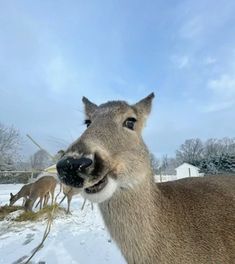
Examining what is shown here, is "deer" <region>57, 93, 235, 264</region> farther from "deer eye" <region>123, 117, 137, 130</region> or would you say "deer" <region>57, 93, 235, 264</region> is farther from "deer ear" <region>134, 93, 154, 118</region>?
"deer ear" <region>134, 93, 154, 118</region>

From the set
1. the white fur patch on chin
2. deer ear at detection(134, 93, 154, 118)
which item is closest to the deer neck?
the white fur patch on chin

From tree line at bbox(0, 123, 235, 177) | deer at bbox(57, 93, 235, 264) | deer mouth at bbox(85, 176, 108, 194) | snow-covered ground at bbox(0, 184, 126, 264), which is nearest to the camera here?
deer mouth at bbox(85, 176, 108, 194)

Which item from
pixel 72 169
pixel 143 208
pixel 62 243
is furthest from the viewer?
pixel 62 243

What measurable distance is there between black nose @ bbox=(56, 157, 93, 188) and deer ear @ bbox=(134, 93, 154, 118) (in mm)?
1838

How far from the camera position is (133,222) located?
11.3 ft

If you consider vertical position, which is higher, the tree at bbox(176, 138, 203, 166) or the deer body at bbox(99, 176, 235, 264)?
the tree at bbox(176, 138, 203, 166)

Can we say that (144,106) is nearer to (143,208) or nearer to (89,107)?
(89,107)

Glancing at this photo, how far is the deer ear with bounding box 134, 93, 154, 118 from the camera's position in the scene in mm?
4433

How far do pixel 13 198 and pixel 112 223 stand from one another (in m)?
16.8

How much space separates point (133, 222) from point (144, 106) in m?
1.70

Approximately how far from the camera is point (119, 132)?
3678mm

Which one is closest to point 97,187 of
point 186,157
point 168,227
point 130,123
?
point 168,227

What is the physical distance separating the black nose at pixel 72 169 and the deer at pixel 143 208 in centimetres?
22

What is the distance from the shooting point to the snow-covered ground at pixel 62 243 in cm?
697
